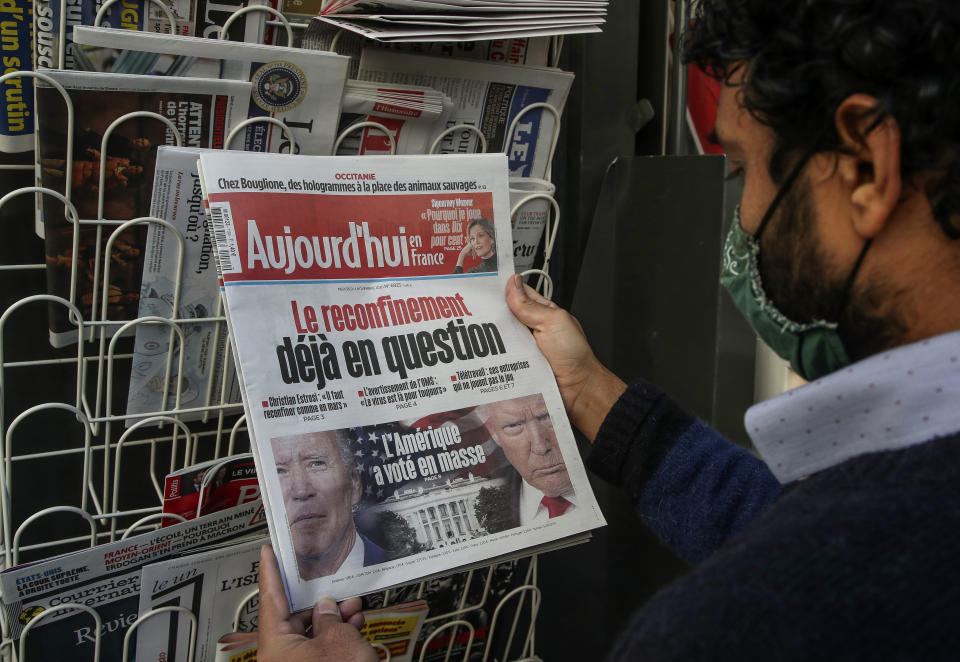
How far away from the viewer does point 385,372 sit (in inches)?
29.5

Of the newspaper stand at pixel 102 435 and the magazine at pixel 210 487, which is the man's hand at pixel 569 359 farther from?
the magazine at pixel 210 487

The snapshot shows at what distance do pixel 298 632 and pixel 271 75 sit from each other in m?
0.53

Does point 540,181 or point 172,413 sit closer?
point 172,413

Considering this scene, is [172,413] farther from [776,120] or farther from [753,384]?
[753,384]

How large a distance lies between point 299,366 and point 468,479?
0.68 feet

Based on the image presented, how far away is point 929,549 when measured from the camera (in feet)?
1.35

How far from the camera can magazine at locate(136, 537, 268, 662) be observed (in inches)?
29.6

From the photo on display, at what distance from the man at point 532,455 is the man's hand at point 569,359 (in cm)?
7

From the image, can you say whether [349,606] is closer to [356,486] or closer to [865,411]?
[356,486]

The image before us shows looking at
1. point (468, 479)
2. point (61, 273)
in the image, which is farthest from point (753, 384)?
point (61, 273)

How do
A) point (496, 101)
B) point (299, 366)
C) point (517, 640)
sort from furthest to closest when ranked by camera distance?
1. point (517, 640)
2. point (496, 101)
3. point (299, 366)

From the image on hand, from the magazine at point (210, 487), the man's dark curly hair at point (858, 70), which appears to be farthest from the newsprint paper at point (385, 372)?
the man's dark curly hair at point (858, 70)

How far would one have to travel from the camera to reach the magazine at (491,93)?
855mm

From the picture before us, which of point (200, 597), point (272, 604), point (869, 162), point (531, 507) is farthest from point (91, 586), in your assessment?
point (869, 162)
